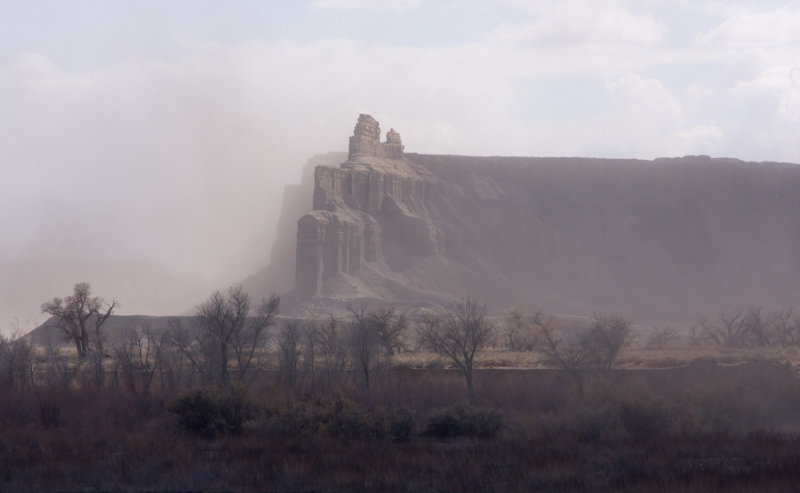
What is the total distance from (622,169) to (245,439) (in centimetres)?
9735

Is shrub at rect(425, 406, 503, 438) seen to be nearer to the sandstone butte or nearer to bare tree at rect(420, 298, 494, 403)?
bare tree at rect(420, 298, 494, 403)

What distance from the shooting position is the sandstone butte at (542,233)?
8438cm

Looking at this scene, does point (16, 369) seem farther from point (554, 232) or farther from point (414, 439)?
point (554, 232)

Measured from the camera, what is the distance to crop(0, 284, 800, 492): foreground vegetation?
14695mm

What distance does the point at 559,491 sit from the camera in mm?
13641

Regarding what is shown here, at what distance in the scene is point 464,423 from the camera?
20.8 meters

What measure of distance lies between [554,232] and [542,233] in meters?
2.18

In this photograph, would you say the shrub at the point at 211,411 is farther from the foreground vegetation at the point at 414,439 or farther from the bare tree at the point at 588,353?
the bare tree at the point at 588,353

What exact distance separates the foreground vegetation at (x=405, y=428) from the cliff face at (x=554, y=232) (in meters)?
45.9

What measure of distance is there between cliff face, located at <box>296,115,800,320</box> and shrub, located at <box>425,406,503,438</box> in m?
55.6

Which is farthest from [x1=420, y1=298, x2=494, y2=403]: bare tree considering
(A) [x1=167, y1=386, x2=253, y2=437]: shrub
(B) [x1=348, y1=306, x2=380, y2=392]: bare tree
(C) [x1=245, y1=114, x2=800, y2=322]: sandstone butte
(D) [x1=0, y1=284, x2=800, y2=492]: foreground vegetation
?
(C) [x1=245, y1=114, x2=800, y2=322]: sandstone butte

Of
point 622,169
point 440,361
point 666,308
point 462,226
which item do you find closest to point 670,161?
point 622,169

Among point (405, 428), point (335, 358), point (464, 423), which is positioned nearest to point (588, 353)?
point (335, 358)

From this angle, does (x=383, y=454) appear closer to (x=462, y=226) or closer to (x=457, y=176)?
(x=462, y=226)
